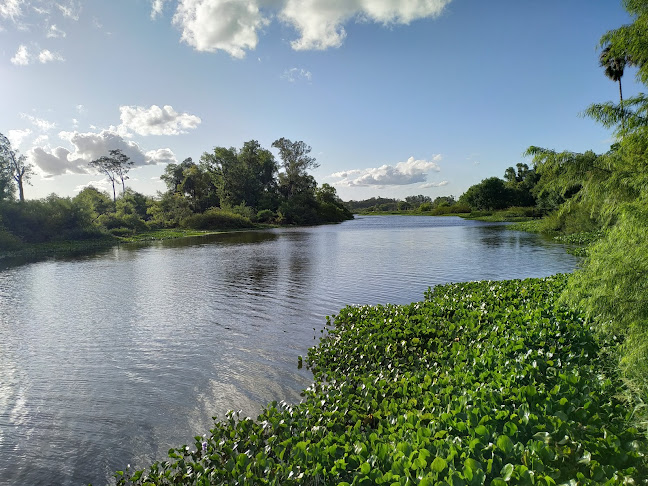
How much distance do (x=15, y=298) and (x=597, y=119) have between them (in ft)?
75.8

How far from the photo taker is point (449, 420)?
15.2 ft

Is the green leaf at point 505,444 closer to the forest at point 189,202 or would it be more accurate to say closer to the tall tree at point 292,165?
the forest at point 189,202

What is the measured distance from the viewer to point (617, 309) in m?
5.40

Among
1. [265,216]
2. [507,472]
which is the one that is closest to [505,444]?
[507,472]

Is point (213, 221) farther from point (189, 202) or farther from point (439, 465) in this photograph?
point (439, 465)

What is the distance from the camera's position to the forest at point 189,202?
49469 mm

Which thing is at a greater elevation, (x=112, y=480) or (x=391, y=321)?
(x=391, y=321)

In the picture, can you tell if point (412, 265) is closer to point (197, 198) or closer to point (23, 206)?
point (23, 206)

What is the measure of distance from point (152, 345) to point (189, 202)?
77940 millimetres

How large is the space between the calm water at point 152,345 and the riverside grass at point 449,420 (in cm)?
100

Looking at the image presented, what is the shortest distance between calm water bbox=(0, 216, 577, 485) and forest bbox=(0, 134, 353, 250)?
92.6 feet

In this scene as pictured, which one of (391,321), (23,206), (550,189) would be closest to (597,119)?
(550,189)

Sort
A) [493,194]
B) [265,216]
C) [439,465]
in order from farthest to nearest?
[493,194]
[265,216]
[439,465]

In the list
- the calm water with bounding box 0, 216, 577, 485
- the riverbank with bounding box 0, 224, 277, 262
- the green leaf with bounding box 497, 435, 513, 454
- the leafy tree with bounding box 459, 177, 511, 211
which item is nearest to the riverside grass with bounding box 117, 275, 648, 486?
the green leaf with bounding box 497, 435, 513, 454
